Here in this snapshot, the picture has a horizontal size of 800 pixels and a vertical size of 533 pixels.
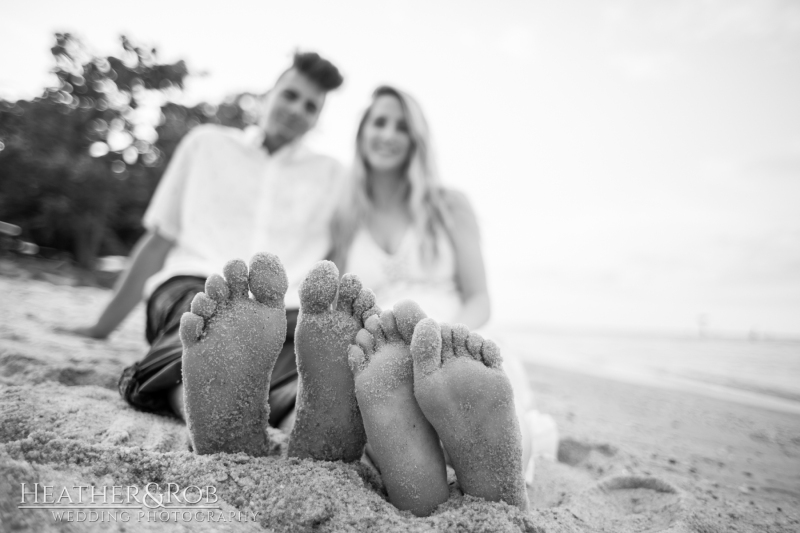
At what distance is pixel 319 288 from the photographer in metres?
0.80

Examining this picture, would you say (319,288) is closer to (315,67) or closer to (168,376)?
(168,376)

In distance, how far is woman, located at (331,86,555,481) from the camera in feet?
5.28

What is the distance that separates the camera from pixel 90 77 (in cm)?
693

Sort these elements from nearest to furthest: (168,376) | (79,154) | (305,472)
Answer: (305,472), (168,376), (79,154)

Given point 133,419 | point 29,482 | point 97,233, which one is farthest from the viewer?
point 97,233

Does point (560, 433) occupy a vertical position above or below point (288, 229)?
below

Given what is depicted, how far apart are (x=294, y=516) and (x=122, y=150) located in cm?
837

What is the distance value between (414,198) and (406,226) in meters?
0.12

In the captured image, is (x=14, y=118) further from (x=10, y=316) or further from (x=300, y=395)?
(x=300, y=395)

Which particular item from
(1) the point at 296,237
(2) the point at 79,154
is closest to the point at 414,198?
(1) the point at 296,237

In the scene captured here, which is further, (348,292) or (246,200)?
(246,200)

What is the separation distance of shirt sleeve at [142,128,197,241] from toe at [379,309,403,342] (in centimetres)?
111

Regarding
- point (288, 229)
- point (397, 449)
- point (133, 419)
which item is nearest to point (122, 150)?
point (288, 229)

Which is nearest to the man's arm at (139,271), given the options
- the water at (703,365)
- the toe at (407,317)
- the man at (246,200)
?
the man at (246,200)
